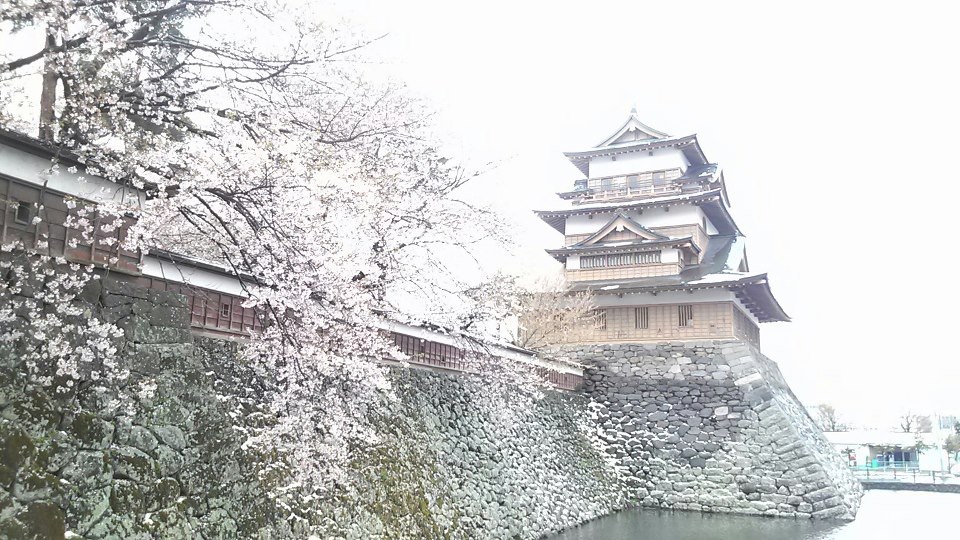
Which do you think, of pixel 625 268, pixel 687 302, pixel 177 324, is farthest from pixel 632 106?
pixel 177 324

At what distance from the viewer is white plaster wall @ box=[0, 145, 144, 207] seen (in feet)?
14.7

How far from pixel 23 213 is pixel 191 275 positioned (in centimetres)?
176

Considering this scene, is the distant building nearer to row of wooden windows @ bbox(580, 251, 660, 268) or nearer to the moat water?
the moat water

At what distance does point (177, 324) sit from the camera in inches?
226

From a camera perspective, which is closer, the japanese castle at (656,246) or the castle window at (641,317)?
the japanese castle at (656,246)

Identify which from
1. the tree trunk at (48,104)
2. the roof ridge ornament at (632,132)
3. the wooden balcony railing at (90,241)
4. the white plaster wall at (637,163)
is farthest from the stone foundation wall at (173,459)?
the roof ridge ornament at (632,132)

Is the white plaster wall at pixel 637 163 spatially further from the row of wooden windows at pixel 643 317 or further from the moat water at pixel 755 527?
the moat water at pixel 755 527

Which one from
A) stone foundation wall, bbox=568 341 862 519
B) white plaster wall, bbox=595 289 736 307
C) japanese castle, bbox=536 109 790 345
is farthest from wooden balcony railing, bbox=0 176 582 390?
white plaster wall, bbox=595 289 736 307

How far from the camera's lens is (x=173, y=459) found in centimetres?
513

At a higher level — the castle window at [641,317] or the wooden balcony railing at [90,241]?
the castle window at [641,317]

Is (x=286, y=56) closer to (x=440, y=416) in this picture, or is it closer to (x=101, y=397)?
(x=101, y=397)

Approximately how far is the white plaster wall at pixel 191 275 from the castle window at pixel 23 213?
1.00m

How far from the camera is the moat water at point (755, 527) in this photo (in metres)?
12.6

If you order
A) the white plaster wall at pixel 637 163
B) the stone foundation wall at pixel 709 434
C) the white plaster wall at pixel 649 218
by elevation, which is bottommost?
the stone foundation wall at pixel 709 434
